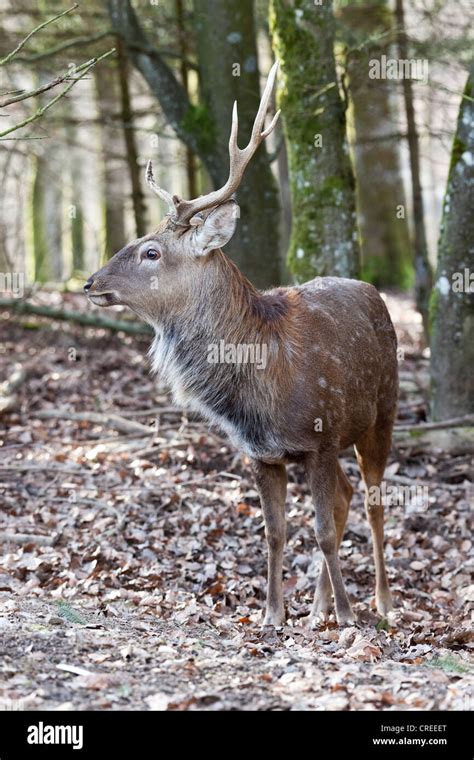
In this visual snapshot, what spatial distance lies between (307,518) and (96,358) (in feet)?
17.4

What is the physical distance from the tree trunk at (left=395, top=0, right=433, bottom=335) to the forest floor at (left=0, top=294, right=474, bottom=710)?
164 cm

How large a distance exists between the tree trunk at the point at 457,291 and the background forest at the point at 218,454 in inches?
0.7

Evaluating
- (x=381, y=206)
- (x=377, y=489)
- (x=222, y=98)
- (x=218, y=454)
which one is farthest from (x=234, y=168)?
(x=381, y=206)

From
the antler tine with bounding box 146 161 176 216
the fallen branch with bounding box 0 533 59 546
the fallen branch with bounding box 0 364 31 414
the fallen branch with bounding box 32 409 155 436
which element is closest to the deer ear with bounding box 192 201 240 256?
the antler tine with bounding box 146 161 176 216

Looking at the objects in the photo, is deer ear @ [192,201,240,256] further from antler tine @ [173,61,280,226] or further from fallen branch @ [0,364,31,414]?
fallen branch @ [0,364,31,414]

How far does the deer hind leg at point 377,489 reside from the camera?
7125mm

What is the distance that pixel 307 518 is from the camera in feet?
27.1

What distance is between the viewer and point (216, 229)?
6.38 meters

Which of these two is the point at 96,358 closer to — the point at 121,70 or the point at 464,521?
the point at 121,70

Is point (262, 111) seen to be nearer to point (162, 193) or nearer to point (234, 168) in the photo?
point (234, 168)

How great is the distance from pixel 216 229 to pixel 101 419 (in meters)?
4.17

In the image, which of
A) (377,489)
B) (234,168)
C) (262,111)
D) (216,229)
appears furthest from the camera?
(377,489)

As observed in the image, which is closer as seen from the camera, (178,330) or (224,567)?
(178,330)
